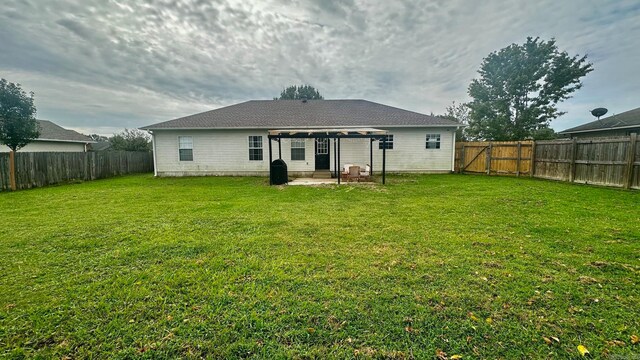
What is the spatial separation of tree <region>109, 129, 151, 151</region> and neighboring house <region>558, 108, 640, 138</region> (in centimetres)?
3314

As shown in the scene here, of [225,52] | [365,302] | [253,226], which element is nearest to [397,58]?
[225,52]

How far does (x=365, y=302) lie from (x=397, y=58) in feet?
56.7

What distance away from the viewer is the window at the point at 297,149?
14.7m

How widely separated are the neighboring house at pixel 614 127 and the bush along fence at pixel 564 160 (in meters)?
6.26

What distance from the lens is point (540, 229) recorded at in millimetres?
5035

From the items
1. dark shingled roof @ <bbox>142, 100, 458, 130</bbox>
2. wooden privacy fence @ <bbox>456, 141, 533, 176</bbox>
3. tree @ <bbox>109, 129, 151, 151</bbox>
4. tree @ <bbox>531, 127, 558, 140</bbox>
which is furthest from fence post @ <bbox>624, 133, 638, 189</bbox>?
tree @ <bbox>109, 129, 151, 151</bbox>

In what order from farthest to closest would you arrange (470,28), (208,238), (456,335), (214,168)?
(214,168)
(470,28)
(208,238)
(456,335)

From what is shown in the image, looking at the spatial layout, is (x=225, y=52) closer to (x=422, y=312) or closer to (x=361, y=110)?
(x=361, y=110)

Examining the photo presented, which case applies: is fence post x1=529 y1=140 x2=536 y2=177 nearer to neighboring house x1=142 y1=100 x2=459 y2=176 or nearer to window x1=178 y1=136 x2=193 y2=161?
neighboring house x1=142 y1=100 x2=459 y2=176

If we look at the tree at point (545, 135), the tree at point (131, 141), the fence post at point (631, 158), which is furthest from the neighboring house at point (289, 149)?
the tree at point (545, 135)

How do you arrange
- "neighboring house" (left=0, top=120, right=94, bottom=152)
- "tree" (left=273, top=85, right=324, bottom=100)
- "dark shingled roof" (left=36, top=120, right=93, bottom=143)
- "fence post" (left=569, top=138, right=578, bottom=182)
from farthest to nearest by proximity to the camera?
1. "tree" (left=273, top=85, right=324, bottom=100)
2. "dark shingled roof" (left=36, top=120, right=93, bottom=143)
3. "neighboring house" (left=0, top=120, right=94, bottom=152)
4. "fence post" (left=569, top=138, right=578, bottom=182)

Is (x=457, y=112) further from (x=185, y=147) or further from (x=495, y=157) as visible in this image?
(x=185, y=147)

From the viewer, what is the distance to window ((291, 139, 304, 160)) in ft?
48.2

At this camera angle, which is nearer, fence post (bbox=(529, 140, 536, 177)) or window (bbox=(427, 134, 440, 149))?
fence post (bbox=(529, 140, 536, 177))
